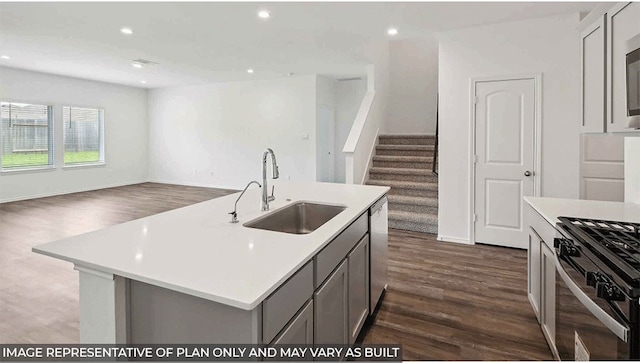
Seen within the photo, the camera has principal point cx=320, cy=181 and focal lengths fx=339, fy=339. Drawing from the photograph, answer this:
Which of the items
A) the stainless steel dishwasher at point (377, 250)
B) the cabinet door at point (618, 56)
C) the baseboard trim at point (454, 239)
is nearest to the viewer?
the cabinet door at point (618, 56)

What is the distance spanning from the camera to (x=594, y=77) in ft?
6.90

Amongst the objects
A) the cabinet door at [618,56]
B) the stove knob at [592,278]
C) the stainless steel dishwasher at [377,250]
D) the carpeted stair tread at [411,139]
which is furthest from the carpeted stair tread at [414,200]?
the stove knob at [592,278]

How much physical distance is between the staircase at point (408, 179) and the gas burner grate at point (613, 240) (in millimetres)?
2931

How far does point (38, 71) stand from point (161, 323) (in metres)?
8.39

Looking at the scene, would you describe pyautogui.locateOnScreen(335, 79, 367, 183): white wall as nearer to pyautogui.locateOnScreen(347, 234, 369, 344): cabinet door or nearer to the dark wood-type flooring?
the dark wood-type flooring

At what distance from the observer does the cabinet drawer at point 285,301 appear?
1.08 meters

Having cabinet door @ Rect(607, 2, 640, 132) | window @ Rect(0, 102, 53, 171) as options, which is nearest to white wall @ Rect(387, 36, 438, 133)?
cabinet door @ Rect(607, 2, 640, 132)

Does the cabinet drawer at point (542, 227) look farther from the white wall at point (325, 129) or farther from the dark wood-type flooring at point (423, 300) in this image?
the white wall at point (325, 129)

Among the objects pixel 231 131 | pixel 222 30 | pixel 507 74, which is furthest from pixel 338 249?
pixel 231 131

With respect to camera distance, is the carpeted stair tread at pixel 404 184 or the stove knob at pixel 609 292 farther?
the carpeted stair tread at pixel 404 184

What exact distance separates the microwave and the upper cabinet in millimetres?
64

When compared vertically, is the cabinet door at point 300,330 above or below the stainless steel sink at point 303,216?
below

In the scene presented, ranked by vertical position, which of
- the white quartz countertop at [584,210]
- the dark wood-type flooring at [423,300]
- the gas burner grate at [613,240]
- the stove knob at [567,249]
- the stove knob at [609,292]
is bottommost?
the dark wood-type flooring at [423,300]

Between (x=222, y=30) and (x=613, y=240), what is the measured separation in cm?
441
